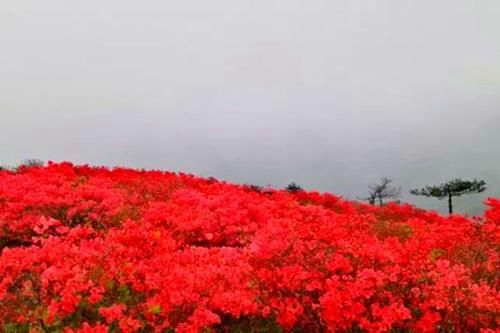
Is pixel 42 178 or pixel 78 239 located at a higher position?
pixel 42 178

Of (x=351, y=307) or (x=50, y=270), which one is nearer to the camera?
(x=351, y=307)

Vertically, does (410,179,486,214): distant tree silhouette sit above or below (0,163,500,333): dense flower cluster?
above

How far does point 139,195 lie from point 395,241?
9.87m

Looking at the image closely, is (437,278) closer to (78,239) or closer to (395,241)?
(395,241)

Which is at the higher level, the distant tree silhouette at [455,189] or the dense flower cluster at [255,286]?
the distant tree silhouette at [455,189]

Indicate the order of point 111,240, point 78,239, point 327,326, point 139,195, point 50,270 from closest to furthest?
point 327,326 < point 50,270 < point 111,240 < point 78,239 < point 139,195

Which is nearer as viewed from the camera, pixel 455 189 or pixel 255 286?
pixel 255 286

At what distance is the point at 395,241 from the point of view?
34.1 ft

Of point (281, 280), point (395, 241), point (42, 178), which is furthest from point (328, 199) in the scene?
point (281, 280)

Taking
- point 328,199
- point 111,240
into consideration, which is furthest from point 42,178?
point 328,199

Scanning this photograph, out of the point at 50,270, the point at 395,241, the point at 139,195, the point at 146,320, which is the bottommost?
the point at 146,320

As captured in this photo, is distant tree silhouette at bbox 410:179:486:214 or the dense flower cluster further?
distant tree silhouette at bbox 410:179:486:214

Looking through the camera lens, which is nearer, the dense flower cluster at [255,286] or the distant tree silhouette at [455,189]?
the dense flower cluster at [255,286]

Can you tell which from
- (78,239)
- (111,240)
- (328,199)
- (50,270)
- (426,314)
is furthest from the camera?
(328,199)
